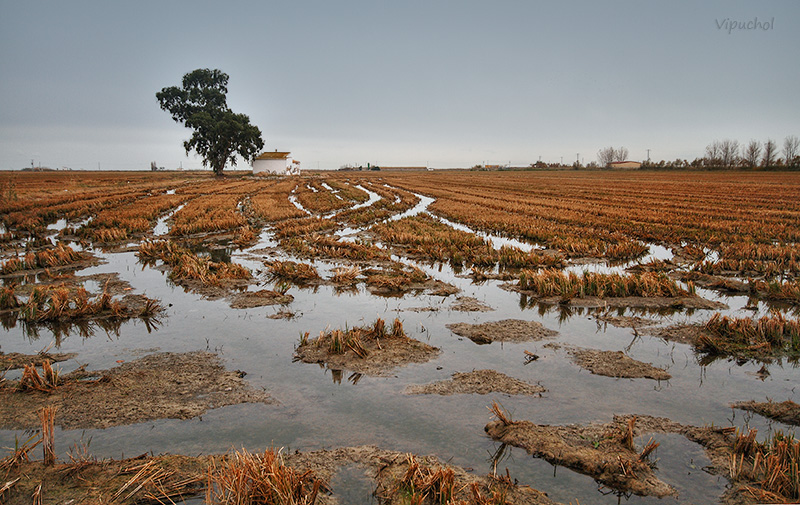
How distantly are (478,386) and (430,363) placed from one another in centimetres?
102

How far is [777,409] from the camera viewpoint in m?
5.53

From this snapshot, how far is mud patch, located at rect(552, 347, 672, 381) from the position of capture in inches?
261

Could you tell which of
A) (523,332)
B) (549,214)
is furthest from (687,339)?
(549,214)

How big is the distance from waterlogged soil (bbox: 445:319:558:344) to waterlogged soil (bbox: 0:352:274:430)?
146 inches

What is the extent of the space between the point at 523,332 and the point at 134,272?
10.9 metres

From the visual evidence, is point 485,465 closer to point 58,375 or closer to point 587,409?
point 587,409

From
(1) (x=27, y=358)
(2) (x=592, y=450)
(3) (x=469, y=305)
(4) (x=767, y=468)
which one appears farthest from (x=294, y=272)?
(4) (x=767, y=468)

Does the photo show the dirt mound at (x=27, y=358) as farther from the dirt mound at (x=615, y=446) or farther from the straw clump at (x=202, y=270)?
the dirt mound at (x=615, y=446)

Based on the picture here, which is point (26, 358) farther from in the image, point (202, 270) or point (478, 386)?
point (478, 386)

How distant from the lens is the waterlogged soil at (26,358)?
6801 millimetres

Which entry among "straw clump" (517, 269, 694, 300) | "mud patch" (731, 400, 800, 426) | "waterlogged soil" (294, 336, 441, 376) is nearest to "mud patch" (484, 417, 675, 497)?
"mud patch" (731, 400, 800, 426)

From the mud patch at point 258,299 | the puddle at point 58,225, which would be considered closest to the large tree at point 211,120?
the puddle at point 58,225

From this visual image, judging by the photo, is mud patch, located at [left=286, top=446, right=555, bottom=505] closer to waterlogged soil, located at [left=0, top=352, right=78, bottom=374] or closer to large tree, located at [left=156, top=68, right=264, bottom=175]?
waterlogged soil, located at [left=0, top=352, right=78, bottom=374]

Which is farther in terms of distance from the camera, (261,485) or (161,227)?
(161,227)
